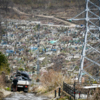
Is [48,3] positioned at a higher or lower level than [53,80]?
higher

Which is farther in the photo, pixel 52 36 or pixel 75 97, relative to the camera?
pixel 52 36

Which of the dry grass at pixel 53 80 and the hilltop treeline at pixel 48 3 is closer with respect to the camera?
the dry grass at pixel 53 80

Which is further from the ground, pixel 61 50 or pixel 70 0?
pixel 70 0

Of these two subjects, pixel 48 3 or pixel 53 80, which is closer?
pixel 53 80

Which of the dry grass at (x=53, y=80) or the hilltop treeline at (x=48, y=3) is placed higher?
the hilltop treeline at (x=48, y=3)

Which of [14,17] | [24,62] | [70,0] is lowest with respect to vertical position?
[24,62]

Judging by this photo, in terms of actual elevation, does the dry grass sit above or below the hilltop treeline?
below

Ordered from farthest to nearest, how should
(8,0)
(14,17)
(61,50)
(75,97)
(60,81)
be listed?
1. (8,0)
2. (14,17)
3. (61,50)
4. (60,81)
5. (75,97)

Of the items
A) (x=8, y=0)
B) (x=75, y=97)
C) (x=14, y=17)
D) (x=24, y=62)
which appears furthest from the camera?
(x=8, y=0)

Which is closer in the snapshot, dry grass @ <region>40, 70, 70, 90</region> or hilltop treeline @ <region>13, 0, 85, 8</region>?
dry grass @ <region>40, 70, 70, 90</region>

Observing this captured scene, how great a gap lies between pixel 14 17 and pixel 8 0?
19.2ft

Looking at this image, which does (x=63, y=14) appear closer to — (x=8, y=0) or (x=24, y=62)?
(x=8, y=0)

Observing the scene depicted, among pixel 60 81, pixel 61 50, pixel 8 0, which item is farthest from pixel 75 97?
pixel 8 0

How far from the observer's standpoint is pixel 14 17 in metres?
51.2
